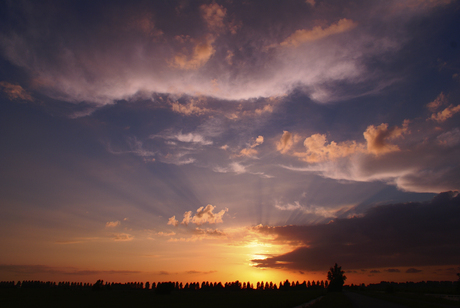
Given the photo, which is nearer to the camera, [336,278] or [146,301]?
[146,301]

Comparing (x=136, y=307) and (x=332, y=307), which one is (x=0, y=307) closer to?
(x=136, y=307)

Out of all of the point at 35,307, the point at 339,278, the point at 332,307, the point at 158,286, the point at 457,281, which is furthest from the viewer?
the point at 339,278

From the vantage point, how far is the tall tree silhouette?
179m

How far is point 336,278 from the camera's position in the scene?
182 meters

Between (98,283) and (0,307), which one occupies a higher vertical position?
(0,307)

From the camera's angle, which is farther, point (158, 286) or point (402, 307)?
point (158, 286)

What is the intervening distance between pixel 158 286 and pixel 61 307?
7471 cm

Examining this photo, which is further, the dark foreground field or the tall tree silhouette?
the tall tree silhouette

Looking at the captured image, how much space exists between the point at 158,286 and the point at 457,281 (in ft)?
534

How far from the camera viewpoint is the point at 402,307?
52188mm

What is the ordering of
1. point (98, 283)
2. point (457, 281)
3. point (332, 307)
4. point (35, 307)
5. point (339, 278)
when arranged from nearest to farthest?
point (332, 307) < point (35, 307) < point (457, 281) < point (98, 283) < point (339, 278)

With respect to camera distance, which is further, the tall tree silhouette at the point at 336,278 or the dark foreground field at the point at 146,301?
the tall tree silhouette at the point at 336,278

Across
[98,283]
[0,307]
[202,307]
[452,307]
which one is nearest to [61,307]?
[0,307]

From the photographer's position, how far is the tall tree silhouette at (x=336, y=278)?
17875 cm
